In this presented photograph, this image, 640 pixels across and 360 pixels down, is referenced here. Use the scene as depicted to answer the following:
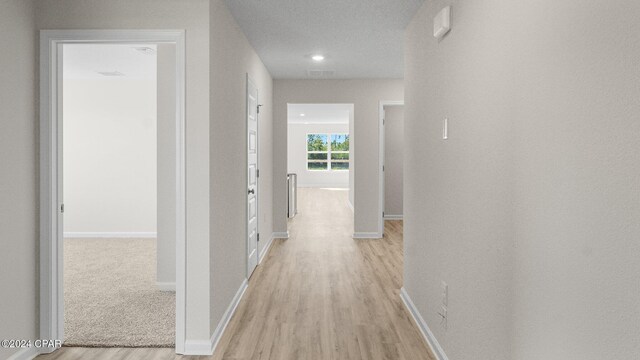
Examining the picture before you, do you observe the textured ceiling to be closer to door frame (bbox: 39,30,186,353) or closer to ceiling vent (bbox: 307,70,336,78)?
ceiling vent (bbox: 307,70,336,78)

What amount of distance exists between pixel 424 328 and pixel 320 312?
0.82m

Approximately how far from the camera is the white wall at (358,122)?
634cm

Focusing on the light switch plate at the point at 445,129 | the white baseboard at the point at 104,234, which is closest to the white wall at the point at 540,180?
the light switch plate at the point at 445,129

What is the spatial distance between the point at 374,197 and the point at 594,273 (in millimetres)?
5200

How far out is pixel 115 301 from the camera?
3.57m

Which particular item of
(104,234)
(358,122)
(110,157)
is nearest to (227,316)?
(358,122)

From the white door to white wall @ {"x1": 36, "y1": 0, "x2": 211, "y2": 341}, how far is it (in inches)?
59.1

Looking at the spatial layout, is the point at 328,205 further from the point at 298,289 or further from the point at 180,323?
the point at 180,323

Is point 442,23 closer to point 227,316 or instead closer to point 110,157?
point 227,316

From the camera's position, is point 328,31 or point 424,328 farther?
point 328,31

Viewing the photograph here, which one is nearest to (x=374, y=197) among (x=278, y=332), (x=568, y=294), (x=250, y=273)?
(x=250, y=273)

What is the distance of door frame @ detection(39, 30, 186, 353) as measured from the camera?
262 centimetres

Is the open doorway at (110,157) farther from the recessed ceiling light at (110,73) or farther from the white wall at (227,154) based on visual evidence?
the white wall at (227,154)

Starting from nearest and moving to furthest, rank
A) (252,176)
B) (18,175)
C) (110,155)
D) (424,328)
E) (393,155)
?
(18,175) < (424,328) < (252,176) < (110,155) < (393,155)
